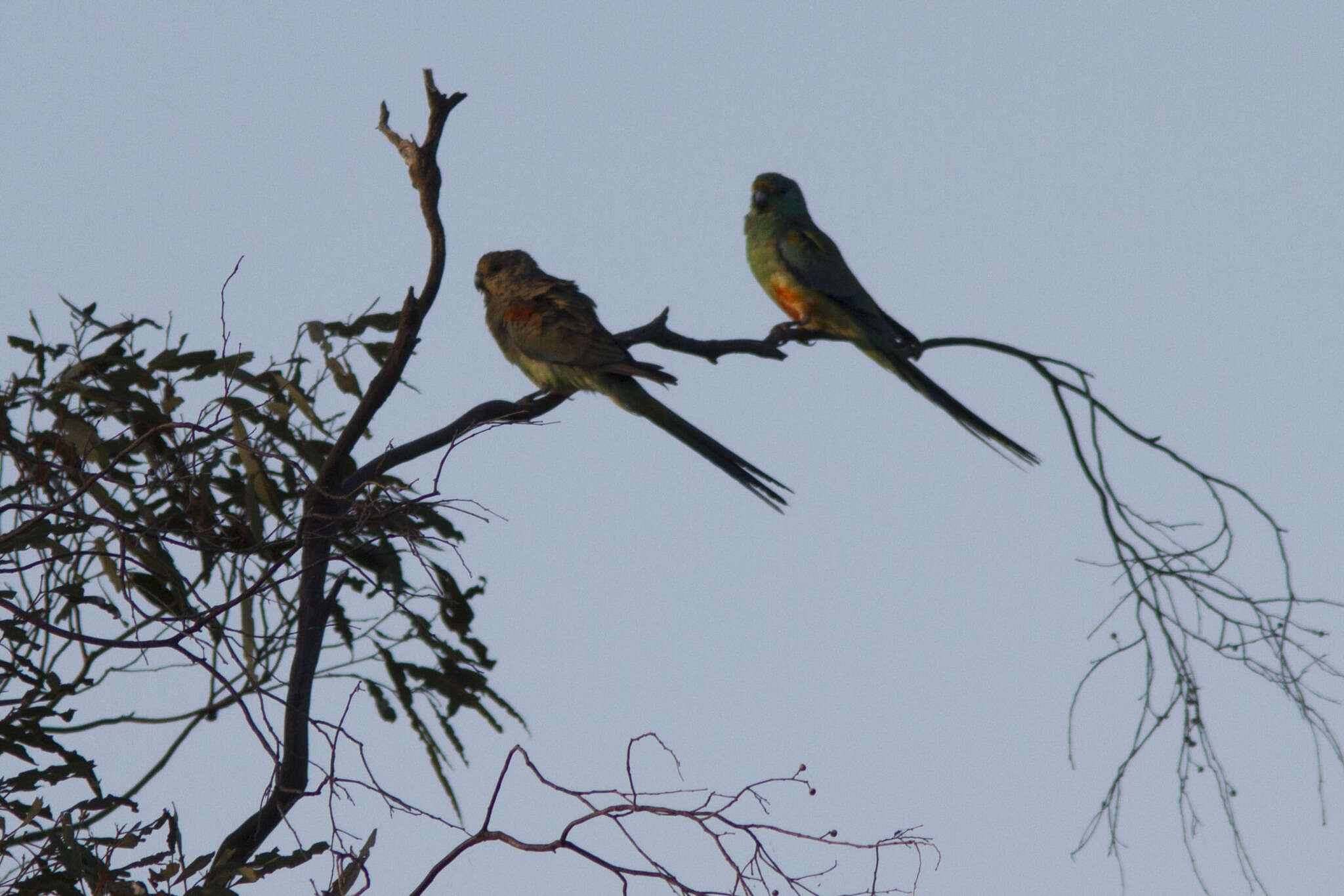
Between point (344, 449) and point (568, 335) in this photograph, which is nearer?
point (344, 449)

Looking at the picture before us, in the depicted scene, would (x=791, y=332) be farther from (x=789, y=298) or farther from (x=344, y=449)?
(x=344, y=449)

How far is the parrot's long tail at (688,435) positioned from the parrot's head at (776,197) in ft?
5.03

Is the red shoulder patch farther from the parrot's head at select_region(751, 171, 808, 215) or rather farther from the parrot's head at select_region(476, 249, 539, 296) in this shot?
the parrot's head at select_region(476, 249, 539, 296)

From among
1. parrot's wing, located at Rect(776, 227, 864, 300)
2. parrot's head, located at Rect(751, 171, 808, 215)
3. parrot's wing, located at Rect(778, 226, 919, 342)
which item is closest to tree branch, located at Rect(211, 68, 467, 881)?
parrot's wing, located at Rect(778, 226, 919, 342)

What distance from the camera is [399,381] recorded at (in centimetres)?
276

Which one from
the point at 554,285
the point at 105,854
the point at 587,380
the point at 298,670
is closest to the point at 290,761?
the point at 298,670

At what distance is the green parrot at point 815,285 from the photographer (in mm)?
4168

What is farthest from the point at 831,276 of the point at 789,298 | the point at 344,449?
the point at 344,449

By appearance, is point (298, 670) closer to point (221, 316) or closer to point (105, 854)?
point (105, 854)

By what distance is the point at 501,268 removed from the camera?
4.65 meters

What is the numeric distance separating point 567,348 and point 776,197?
1567 millimetres

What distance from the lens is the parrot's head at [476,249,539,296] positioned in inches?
180

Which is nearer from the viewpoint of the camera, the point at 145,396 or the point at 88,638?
the point at 88,638

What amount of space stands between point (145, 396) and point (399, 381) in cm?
59
